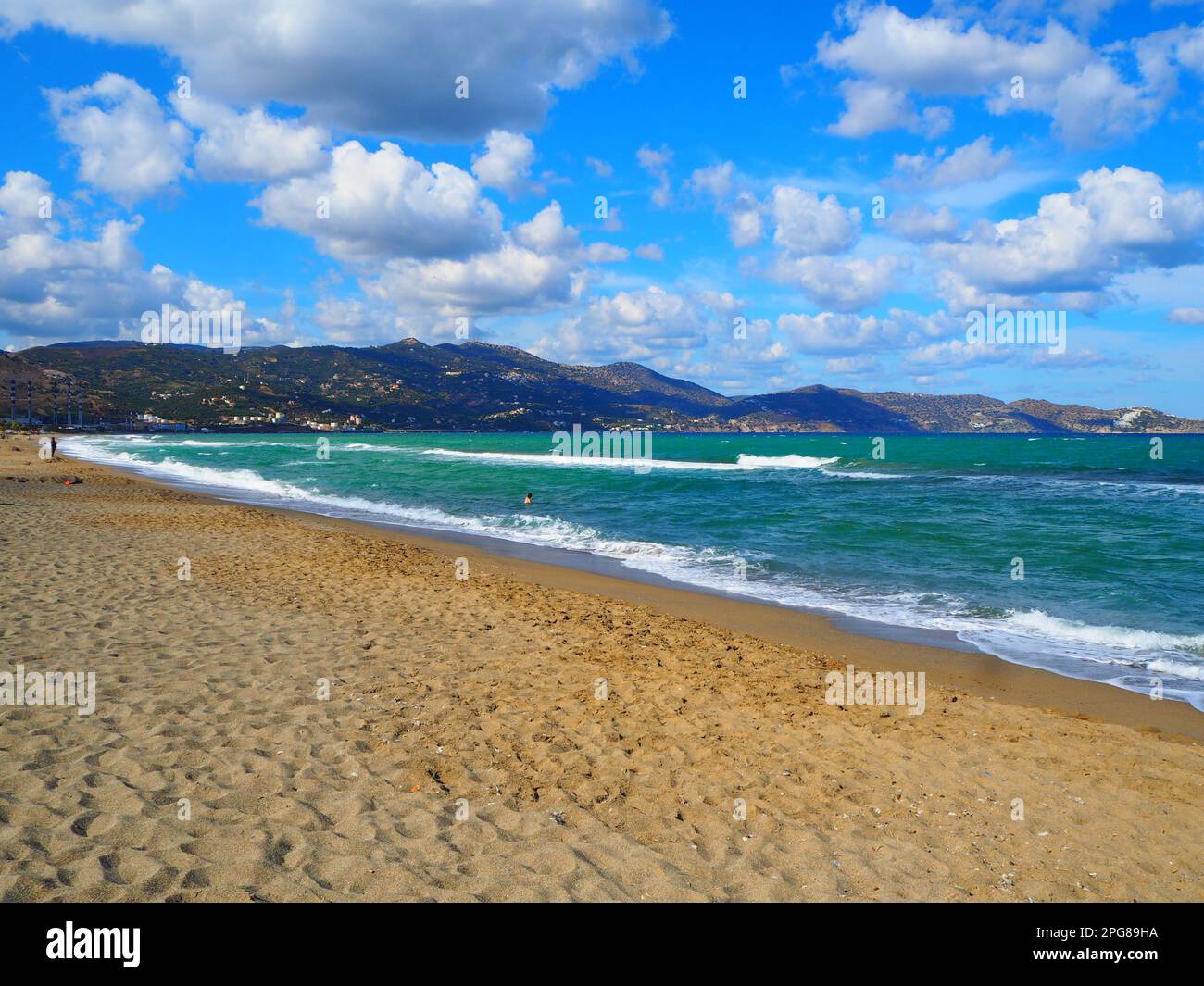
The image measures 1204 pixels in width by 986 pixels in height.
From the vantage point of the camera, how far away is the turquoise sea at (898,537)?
11109mm

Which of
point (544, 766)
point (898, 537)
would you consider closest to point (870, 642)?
point (544, 766)

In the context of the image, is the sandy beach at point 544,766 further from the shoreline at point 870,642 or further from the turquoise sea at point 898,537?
the turquoise sea at point 898,537

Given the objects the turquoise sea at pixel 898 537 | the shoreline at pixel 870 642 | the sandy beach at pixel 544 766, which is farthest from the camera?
the turquoise sea at pixel 898 537

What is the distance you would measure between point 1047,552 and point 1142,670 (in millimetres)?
8930

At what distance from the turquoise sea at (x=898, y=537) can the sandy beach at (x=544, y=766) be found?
2.33 metres

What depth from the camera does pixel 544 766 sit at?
18.8 feet

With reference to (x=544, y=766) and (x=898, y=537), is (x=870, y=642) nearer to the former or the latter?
(x=544, y=766)

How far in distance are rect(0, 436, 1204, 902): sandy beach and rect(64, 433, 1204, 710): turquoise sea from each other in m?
2.33

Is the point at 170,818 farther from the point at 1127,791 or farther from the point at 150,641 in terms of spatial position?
the point at 1127,791

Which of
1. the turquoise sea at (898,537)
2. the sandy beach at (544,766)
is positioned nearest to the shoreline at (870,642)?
the sandy beach at (544,766)

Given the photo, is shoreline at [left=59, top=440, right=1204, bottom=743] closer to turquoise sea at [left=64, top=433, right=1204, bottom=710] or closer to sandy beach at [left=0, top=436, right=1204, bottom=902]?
sandy beach at [left=0, top=436, right=1204, bottom=902]

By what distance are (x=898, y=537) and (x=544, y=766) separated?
1661 cm

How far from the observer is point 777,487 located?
114 feet

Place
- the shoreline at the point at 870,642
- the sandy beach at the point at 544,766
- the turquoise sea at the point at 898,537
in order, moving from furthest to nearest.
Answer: the turquoise sea at the point at 898,537 < the shoreline at the point at 870,642 < the sandy beach at the point at 544,766
